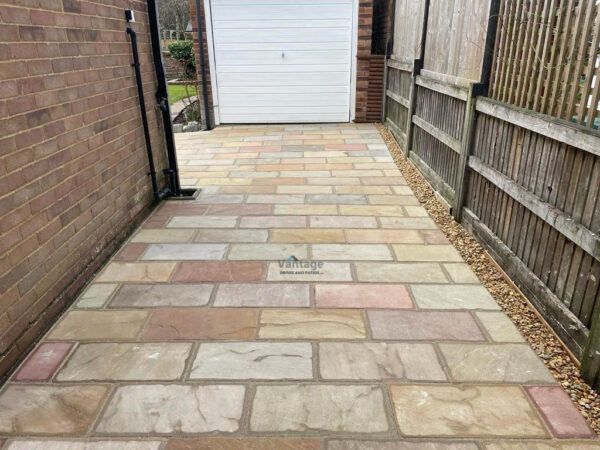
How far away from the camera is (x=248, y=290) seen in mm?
3119

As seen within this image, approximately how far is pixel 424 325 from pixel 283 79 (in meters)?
7.34

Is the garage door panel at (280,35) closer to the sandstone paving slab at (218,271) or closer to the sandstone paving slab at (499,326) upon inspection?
the sandstone paving slab at (218,271)

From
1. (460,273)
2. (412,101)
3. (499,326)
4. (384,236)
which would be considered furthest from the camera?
(412,101)

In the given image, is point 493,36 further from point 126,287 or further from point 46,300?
point 46,300

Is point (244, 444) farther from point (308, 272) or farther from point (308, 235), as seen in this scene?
point (308, 235)

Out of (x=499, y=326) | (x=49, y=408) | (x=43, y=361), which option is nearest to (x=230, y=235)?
(x=43, y=361)

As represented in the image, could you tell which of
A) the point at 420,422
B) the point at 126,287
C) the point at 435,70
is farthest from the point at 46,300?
the point at 435,70

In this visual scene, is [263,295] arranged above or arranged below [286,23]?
below

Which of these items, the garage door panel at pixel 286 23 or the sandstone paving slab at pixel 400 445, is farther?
the garage door panel at pixel 286 23

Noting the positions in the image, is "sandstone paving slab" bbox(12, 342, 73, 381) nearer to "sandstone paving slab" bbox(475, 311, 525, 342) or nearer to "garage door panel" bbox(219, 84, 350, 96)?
"sandstone paving slab" bbox(475, 311, 525, 342)

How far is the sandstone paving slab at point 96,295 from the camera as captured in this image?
296cm

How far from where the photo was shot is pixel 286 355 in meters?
2.45

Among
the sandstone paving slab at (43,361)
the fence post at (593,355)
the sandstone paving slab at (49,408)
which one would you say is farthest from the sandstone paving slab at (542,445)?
the sandstone paving slab at (43,361)

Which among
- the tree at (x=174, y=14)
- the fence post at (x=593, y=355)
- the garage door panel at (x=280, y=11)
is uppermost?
the tree at (x=174, y=14)
